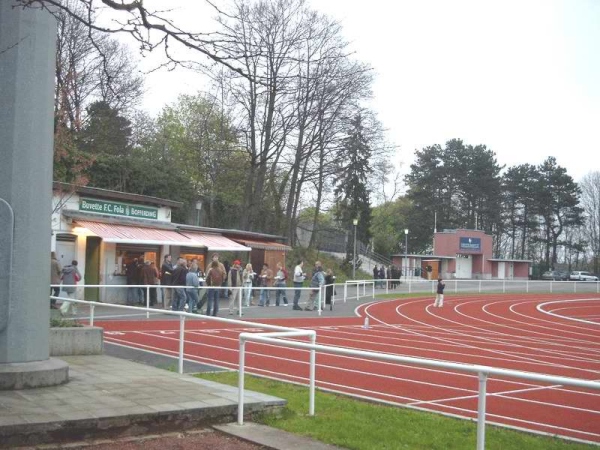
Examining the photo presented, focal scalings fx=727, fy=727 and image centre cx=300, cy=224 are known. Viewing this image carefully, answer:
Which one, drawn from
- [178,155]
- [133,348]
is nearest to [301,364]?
[133,348]

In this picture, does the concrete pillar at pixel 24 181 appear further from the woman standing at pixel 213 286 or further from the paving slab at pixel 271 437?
the woman standing at pixel 213 286

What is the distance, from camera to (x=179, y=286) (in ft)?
70.8

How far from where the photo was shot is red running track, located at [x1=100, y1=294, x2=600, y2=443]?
9242 mm

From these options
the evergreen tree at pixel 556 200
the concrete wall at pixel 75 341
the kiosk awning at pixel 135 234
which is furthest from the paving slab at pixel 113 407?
the evergreen tree at pixel 556 200

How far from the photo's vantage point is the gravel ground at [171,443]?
658 cm

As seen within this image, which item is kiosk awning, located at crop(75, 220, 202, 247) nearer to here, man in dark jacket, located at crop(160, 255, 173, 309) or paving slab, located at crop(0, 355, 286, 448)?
man in dark jacket, located at crop(160, 255, 173, 309)

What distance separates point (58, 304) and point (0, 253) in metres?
7.68

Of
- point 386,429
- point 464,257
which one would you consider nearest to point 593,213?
point 464,257

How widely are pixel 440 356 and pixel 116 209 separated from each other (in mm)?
17186

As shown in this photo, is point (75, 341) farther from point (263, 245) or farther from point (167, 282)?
point (263, 245)

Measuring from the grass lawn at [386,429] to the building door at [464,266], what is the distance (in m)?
68.4

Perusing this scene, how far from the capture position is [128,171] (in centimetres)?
4059

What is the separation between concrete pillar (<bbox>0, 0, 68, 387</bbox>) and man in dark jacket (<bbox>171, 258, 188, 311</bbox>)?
12.7 metres

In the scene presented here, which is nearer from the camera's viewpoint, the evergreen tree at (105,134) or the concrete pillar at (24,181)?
the concrete pillar at (24,181)
